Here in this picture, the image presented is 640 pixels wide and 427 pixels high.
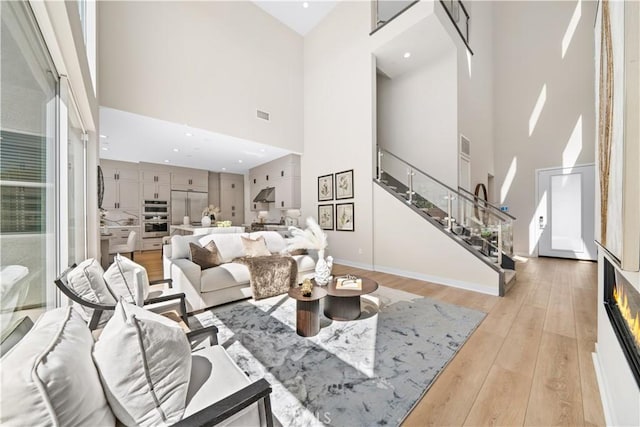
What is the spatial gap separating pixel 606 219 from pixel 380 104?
6.13 meters

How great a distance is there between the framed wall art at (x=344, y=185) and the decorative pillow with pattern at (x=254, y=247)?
2.46 m

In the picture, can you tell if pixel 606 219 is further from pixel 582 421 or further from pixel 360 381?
pixel 360 381

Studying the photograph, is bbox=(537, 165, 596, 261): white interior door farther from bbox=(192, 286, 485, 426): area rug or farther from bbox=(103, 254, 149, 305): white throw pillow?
bbox=(103, 254, 149, 305): white throw pillow

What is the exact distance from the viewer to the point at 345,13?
5855 millimetres

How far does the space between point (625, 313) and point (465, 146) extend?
16.2 feet

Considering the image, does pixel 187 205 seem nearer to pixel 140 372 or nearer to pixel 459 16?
pixel 140 372

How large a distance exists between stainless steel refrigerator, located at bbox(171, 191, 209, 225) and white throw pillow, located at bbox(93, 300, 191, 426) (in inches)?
349

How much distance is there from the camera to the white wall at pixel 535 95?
248 inches

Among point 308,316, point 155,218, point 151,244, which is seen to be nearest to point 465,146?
point 308,316

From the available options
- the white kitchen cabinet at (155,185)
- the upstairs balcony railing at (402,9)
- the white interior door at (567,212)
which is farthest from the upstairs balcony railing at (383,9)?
the white kitchen cabinet at (155,185)

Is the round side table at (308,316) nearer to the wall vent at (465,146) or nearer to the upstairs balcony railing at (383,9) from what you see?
the wall vent at (465,146)

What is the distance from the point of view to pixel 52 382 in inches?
24.6

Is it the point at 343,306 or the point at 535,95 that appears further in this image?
the point at 535,95

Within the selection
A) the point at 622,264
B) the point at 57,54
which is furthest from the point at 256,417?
the point at 57,54
